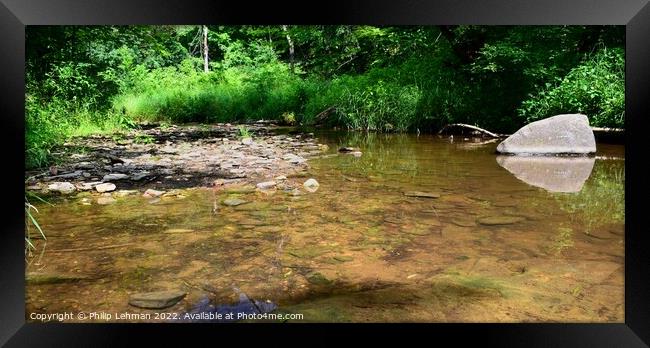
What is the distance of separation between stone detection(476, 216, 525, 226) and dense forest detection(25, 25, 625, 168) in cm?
332

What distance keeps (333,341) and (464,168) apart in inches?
139

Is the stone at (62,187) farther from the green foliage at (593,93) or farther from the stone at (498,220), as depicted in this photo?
the green foliage at (593,93)

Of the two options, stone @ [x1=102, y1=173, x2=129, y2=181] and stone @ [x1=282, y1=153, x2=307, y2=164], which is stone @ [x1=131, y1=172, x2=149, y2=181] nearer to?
stone @ [x1=102, y1=173, x2=129, y2=181]

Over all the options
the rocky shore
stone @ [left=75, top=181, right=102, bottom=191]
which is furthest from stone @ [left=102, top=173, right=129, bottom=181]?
stone @ [left=75, top=181, right=102, bottom=191]

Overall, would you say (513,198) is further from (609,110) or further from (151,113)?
(151,113)

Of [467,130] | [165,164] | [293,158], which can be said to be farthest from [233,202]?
[467,130]

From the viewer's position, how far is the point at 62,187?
3.63 m

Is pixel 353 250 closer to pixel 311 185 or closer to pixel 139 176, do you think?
pixel 311 185

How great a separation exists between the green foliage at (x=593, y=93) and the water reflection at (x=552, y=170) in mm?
1137

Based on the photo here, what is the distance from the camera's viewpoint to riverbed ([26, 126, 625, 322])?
5.78ft
